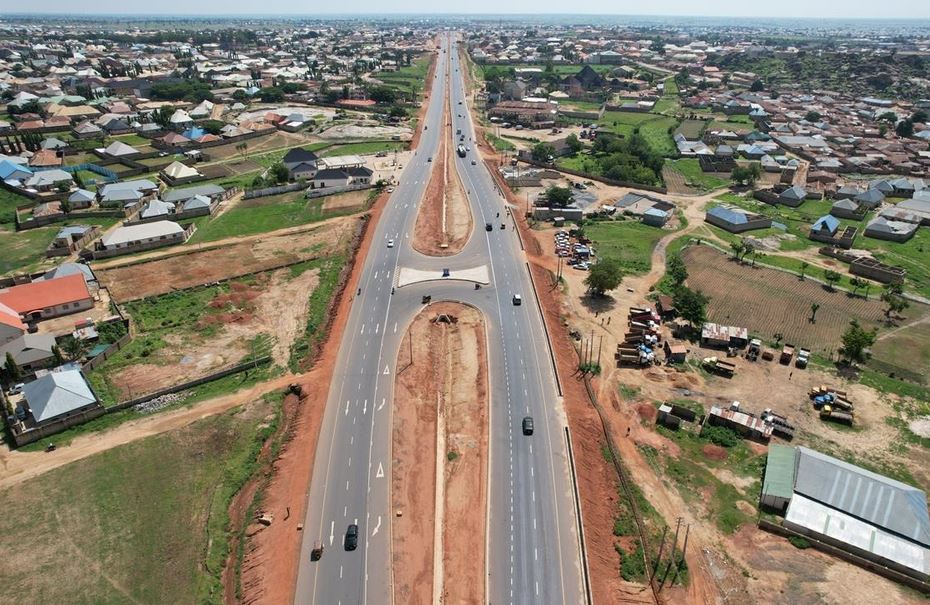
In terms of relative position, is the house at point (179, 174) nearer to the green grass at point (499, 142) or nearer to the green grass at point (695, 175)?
the green grass at point (499, 142)

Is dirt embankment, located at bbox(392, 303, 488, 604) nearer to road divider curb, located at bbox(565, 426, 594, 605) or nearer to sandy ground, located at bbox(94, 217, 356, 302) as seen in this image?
road divider curb, located at bbox(565, 426, 594, 605)

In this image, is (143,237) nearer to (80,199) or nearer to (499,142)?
(80,199)

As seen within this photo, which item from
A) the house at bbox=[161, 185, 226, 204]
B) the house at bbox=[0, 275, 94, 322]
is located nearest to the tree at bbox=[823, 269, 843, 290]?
the house at bbox=[0, 275, 94, 322]

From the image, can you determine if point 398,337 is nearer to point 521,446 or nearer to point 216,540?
point 521,446

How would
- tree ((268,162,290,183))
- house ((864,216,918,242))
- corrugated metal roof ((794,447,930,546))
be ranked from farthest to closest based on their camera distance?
tree ((268,162,290,183)) < house ((864,216,918,242)) < corrugated metal roof ((794,447,930,546))

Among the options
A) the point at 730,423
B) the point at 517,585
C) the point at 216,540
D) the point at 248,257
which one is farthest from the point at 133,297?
the point at 730,423

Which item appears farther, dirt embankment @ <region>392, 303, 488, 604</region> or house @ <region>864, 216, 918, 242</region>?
house @ <region>864, 216, 918, 242</region>

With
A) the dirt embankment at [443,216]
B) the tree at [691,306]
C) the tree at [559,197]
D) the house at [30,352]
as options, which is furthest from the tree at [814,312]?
the house at [30,352]
